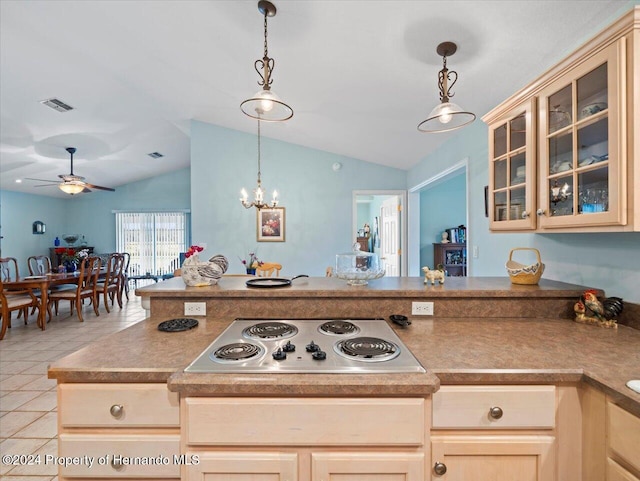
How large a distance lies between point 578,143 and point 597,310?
0.75 meters

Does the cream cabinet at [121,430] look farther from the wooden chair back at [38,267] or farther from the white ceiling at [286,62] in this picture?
the wooden chair back at [38,267]

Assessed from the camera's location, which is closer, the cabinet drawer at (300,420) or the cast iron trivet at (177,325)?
the cabinet drawer at (300,420)

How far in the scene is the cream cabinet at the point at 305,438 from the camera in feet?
2.94

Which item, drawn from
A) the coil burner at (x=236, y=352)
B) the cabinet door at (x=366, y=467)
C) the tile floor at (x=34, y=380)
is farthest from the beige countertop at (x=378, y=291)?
the tile floor at (x=34, y=380)

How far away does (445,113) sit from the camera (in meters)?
Result: 1.65

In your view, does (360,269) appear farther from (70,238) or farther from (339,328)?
(70,238)

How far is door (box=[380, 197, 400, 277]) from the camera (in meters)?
5.00

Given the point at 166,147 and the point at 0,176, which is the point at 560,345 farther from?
the point at 0,176

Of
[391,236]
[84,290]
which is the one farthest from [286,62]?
[84,290]

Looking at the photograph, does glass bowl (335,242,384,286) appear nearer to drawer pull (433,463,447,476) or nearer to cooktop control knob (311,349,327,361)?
cooktop control knob (311,349,327,361)

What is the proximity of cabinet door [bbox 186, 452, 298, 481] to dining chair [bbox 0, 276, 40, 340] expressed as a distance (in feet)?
14.3

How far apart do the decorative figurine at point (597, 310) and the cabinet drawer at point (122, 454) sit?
1.78 meters

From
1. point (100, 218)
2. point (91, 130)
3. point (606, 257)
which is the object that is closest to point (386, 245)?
point (606, 257)

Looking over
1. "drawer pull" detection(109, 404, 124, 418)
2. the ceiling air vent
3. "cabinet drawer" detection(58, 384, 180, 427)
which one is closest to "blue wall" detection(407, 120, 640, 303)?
"cabinet drawer" detection(58, 384, 180, 427)
